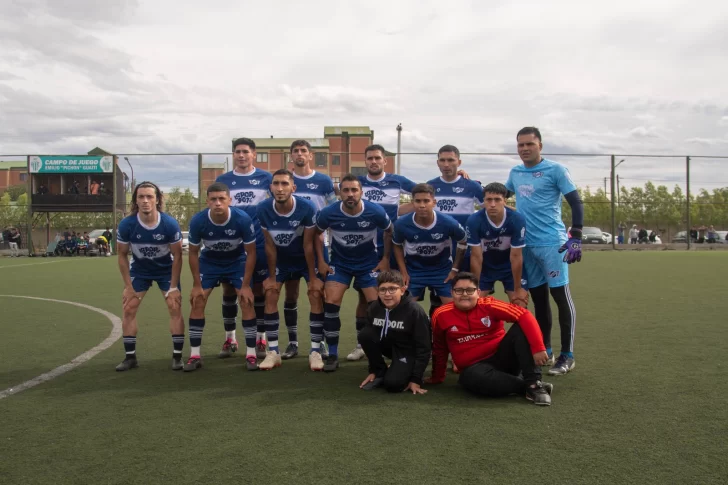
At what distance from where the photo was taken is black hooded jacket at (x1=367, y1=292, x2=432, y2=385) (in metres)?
4.91

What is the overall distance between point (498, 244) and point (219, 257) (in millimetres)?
2687

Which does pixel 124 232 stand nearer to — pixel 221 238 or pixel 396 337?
pixel 221 238

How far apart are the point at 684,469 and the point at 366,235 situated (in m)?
3.40

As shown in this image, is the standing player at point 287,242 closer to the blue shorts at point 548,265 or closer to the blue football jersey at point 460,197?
the blue football jersey at point 460,197

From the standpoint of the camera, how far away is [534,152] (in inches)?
225

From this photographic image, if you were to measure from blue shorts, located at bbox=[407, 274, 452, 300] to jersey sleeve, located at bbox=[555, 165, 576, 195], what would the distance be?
4.46ft

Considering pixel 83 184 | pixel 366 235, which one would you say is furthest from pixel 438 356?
pixel 83 184

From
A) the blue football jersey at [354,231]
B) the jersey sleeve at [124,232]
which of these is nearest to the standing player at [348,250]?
the blue football jersey at [354,231]

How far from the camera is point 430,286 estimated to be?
19.3 feet

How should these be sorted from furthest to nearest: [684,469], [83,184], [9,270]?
[83,184], [9,270], [684,469]

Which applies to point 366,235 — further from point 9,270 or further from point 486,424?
point 9,270

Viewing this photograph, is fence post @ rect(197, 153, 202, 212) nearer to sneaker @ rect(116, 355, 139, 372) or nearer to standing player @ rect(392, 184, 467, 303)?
sneaker @ rect(116, 355, 139, 372)

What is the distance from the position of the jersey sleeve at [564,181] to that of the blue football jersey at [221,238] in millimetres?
2887

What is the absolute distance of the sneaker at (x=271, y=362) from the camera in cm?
564
